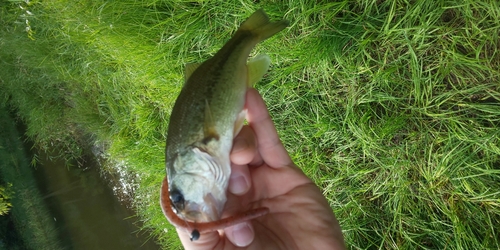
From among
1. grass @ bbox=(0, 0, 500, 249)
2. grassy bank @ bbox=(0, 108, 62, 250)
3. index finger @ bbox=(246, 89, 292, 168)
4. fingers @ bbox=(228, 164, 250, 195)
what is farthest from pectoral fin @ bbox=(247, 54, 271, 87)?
grassy bank @ bbox=(0, 108, 62, 250)

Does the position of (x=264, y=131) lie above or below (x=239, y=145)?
below

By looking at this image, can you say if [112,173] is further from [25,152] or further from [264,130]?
[264,130]

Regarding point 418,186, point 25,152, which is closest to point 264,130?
point 418,186

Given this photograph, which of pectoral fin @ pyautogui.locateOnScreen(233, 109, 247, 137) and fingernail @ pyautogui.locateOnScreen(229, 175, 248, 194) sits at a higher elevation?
pectoral fin @ pyautogui.locateOnScreen(233, 109, 247, 137)

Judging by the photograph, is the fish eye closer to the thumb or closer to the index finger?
the thumb

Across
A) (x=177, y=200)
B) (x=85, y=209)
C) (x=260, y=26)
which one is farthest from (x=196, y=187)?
(x=85, y=209)

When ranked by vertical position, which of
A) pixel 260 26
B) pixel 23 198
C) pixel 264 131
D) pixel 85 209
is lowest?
pixel 85 209

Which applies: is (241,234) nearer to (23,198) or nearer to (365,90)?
(365,90)
